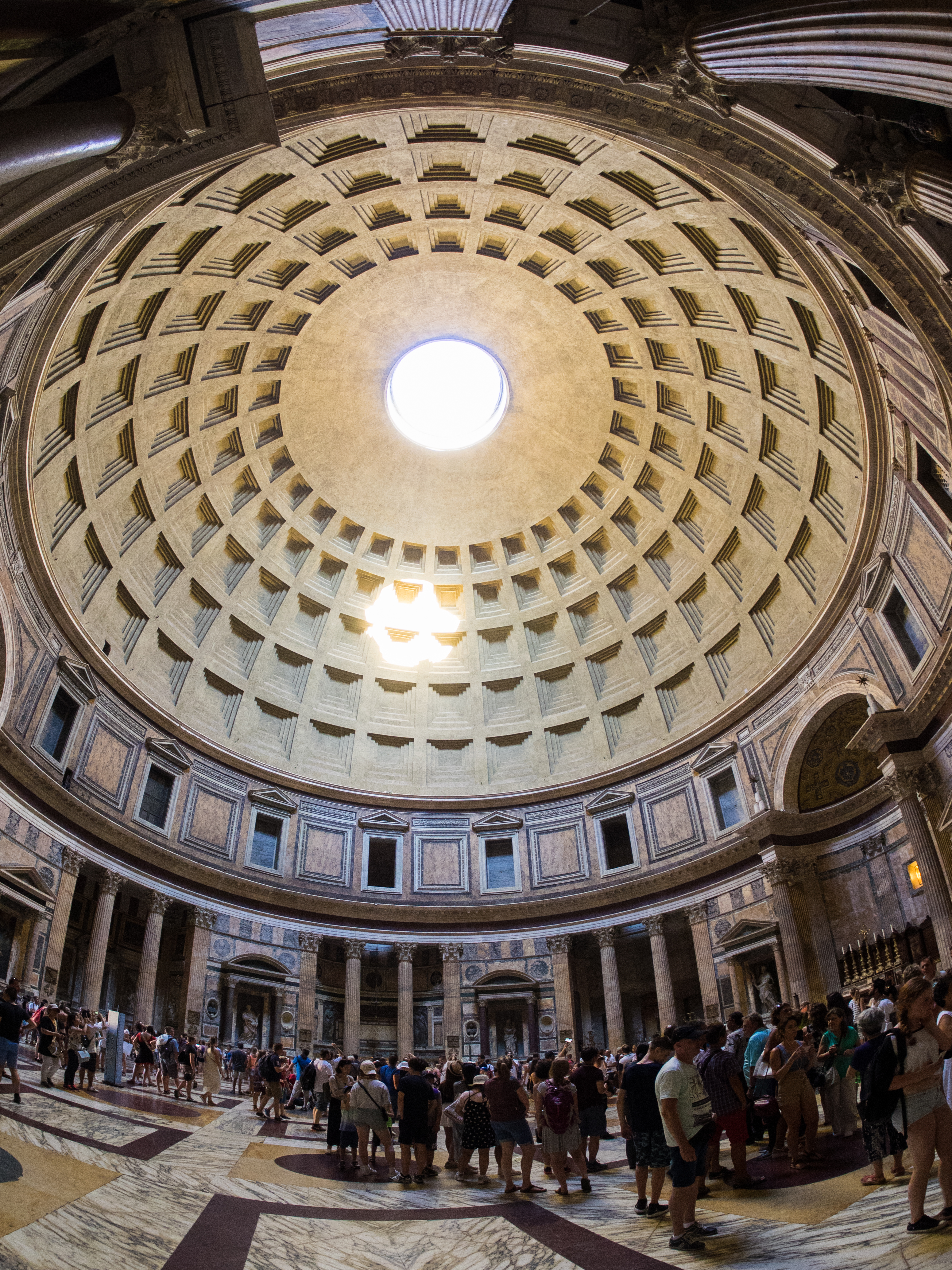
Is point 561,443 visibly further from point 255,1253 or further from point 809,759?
point 255,1253

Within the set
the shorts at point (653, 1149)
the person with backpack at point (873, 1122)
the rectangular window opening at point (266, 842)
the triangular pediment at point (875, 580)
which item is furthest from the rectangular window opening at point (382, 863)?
the person with backpack at point (873, 1122)

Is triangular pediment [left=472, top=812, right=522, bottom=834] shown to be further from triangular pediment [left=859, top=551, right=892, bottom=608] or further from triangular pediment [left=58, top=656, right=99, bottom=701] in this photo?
triangular pediment [left=859, top=551, right=892, bottom=608]

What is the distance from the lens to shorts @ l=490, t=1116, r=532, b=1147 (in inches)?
381

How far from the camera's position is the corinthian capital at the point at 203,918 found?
2820cm

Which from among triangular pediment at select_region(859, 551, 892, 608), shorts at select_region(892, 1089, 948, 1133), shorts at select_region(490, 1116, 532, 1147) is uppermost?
triangular pediment at select_region(859, 551, 892, 608)

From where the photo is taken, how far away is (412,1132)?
10.7 m

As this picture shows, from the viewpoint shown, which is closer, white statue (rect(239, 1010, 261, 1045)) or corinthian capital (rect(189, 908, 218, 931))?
white statue (rect(239, 1010, 261, 1045))

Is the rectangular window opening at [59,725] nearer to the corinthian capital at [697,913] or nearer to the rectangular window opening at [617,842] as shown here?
the rectangular window opening at [617,842]

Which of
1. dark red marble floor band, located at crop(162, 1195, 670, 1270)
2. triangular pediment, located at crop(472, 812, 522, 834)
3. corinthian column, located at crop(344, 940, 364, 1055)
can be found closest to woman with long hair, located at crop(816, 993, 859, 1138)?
dark red marble floor band, located at crop(162, 1195, 670, 1270)

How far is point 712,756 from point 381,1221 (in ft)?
78.8

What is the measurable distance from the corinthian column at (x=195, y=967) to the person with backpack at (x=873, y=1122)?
2388 centimetres

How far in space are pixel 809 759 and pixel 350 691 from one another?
19.6m

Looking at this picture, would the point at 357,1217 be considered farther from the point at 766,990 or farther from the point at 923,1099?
the point at 766,990

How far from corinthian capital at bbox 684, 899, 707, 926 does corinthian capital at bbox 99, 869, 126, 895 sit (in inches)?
753
